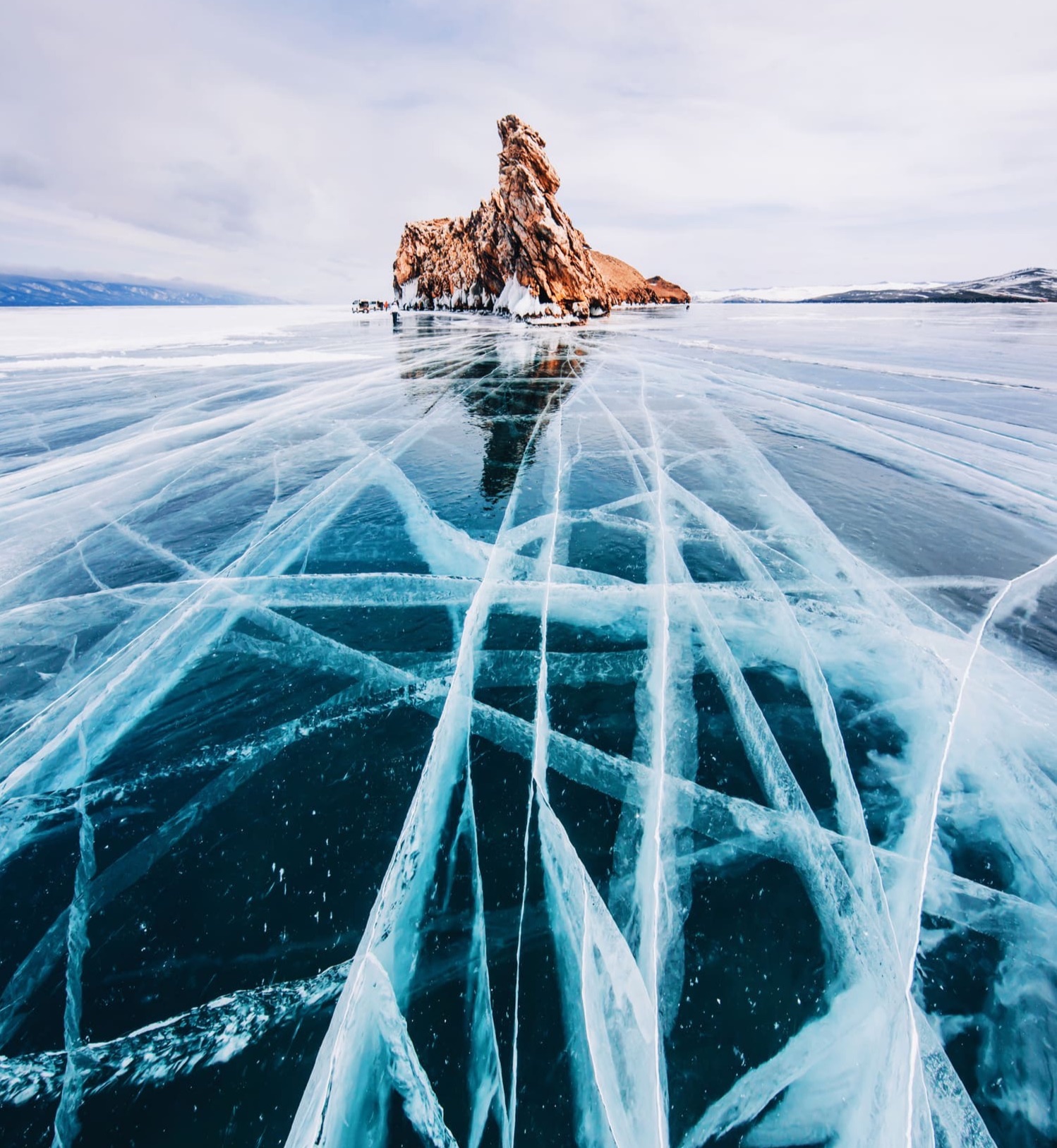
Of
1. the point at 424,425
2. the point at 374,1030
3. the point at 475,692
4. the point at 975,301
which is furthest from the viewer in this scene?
the point at 975,301

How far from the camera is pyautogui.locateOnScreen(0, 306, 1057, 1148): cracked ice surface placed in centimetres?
148

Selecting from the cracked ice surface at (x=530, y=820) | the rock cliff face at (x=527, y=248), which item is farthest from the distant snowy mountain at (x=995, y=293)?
the cracked ice surface at (x=530, y=820)

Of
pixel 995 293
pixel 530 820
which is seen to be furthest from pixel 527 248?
pixel 995 293

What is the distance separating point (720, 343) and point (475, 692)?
73.1 feet

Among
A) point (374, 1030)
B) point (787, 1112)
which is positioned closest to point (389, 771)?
point (374, 1030)

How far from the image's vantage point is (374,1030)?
1563 mm

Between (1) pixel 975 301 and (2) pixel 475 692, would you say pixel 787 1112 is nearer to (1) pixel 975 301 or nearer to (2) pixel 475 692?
(2) pixel 475 692

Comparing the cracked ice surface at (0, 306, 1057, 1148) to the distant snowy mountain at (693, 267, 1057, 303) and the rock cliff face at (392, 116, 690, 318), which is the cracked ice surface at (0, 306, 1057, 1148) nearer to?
the rock cliff face at (392, 116, 690, 318)

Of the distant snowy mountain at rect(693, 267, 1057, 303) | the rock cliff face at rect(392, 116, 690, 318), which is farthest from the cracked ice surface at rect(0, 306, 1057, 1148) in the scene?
the distant snowy mountain at rect(693, 267, 1057, 303)

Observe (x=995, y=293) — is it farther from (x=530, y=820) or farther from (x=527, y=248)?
(x=530, y=820)

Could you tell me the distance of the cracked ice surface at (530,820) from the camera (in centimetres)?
148

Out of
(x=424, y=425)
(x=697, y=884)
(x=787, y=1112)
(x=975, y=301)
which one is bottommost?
(x=787, y=1112)

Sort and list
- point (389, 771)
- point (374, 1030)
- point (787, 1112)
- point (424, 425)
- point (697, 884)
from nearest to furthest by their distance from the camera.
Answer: point (787, 1112), point (374, 1030), point (697, 884), point (389, 771), point (424, 425)

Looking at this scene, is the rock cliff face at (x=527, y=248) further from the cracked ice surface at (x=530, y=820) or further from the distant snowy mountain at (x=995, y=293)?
the distant snowy mountain at (x=995, y=293)
